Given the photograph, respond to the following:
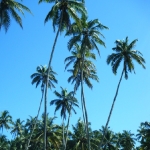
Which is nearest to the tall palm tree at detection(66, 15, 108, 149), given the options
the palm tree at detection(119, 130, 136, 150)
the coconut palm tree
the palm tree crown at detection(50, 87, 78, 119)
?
the coconut palm tree

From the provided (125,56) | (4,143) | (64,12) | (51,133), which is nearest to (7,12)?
(64,12)

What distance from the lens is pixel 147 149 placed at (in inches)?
1517

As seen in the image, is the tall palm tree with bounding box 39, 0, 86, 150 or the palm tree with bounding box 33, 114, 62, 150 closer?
the tall palm tree with bounding box 39, 0, 86, 150

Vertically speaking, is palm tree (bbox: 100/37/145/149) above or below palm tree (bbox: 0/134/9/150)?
above

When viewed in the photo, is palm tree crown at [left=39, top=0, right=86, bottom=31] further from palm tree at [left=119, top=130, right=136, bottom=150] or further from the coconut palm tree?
palm tree at [left=119, top=130, right=136, bottom=150]

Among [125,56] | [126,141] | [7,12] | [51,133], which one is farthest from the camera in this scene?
[126,141]

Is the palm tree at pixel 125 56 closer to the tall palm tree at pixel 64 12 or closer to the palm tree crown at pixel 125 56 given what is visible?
the palm tree crown at pixel 125 56

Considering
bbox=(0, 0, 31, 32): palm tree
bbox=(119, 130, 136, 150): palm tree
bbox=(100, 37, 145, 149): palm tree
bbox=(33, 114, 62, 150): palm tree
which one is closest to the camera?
Result: bbox=(0, 0, 31, 32): palm tree

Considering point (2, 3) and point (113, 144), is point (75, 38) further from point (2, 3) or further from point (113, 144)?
point (113, 144)

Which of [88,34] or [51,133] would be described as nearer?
[88,34]

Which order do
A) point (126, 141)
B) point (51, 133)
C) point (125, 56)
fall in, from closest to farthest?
point (125, 56) < point (51, 133) < point (126, 141)

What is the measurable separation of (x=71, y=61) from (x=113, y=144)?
24.7 m

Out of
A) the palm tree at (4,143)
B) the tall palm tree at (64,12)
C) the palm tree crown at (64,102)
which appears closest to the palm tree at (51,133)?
the palm tree crown at (64,102)

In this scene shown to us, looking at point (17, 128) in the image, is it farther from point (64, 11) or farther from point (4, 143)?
point (64, 11)
